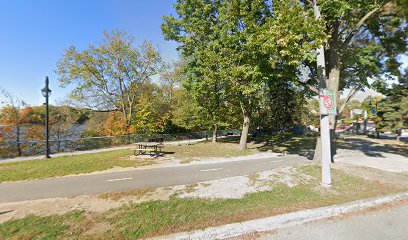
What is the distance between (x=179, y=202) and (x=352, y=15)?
1043 cm

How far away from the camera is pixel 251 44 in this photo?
9.11 metres

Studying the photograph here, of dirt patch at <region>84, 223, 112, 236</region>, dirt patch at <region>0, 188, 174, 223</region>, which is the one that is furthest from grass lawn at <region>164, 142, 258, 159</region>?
dirt patch at <region>84, 223, 112, 236</region>

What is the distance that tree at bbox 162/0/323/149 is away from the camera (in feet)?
24.1

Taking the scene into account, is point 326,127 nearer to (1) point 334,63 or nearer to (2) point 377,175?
(2) point 377,175

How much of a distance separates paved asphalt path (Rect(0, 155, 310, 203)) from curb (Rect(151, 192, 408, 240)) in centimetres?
353

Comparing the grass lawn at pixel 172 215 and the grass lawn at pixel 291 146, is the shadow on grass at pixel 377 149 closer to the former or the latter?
the grass lawn at pixel 291 146

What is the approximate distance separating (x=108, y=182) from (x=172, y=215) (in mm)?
4002

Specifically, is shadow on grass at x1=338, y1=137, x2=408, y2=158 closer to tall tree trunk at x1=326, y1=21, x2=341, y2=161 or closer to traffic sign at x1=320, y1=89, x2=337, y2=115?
tall tree trunk at x1=326, y1=21, x2=341, y2=161

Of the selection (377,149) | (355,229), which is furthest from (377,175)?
(377,149)

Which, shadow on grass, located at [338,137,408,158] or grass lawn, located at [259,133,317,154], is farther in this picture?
grass lawn, located at [259,133,317,154]

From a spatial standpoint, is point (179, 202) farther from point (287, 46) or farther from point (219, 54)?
point (219, 54)

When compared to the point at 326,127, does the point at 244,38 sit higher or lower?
higher

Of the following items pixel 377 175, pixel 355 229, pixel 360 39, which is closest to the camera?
pixel 355 229

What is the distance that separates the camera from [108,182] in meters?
7.46
